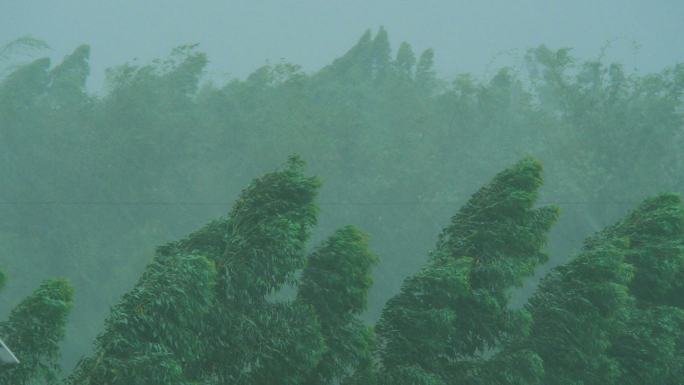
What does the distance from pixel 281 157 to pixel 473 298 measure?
11.8 m

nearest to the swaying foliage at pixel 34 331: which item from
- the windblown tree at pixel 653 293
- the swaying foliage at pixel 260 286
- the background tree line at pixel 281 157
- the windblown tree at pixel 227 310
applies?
the windblown tree at pixel 227 310

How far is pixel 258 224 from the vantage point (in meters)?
5.48

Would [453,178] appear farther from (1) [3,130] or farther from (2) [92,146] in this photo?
(1) [3,130]

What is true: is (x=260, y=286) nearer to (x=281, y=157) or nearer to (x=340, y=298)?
(x=340, y=298)

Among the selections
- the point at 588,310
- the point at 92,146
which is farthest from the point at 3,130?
the point at 588,310

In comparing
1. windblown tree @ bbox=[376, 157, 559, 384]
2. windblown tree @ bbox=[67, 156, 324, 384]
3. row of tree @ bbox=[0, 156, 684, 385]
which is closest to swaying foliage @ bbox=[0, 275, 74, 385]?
row of tree @ bbox=[0, 156, 684, 385]

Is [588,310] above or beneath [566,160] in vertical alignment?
beneath

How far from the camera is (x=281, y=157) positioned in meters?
17.3

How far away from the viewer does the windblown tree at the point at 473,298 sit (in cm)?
596

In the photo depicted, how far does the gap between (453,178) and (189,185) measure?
308 inches

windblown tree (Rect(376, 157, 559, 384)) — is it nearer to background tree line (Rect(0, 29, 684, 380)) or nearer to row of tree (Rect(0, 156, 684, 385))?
row of tree (Rect(0, 156, 684, 385))

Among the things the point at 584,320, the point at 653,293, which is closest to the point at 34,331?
the point at 584,320

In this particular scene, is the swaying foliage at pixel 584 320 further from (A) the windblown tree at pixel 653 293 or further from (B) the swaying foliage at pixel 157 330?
(B) the swaying foliage at pixel 157 330

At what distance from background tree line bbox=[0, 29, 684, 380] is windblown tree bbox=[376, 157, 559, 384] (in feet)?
33.7
